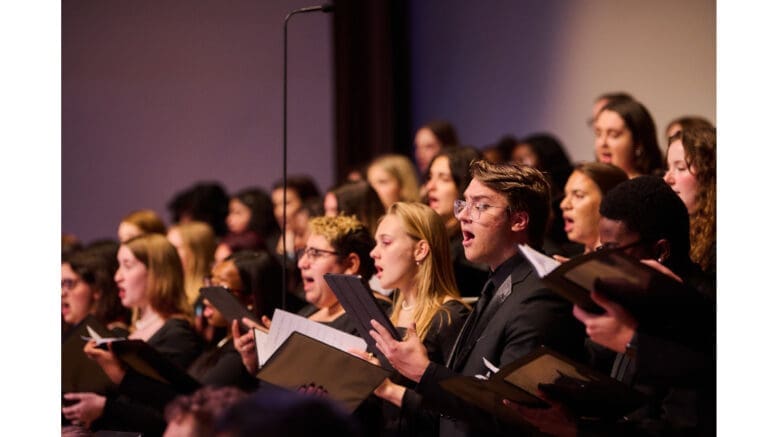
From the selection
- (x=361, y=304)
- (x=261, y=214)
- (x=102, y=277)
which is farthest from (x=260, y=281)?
(x=261, y=214)

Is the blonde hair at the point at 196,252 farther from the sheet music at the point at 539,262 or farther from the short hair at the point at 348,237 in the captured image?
the sheet music at the point at 539,262

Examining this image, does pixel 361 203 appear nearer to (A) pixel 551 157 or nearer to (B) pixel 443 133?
(A) pixel 551 157

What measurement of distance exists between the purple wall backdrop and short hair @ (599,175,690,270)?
5761 mm

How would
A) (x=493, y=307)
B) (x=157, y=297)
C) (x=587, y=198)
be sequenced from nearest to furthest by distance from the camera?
1. (x=493, y=307)
2. (x=587, y=198)
3. (x=157, y=297)

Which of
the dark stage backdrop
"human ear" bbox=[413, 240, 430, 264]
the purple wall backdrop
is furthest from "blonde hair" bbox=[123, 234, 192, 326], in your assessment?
the purple wall backdrop

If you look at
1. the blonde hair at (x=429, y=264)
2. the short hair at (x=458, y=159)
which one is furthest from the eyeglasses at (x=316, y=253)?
the short hair at (x=458, y=159)

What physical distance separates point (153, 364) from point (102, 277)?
1.47 meters

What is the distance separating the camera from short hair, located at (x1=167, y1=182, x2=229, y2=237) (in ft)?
23.9

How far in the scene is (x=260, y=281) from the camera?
4.58 meters

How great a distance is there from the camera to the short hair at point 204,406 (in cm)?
204

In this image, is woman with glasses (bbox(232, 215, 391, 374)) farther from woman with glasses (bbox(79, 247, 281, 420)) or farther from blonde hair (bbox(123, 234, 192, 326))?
blonde hair (bbox(123, 234, 192, 326))
